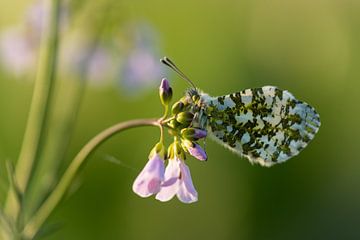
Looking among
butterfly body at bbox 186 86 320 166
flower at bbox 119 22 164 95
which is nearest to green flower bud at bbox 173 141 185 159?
butterfly body at bbox 186 86 320 166

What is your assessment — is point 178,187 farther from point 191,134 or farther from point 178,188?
point 191,134

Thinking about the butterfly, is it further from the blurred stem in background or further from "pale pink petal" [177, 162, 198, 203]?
the blurred stem in background

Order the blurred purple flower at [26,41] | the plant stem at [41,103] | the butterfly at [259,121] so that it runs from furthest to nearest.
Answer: the blurred purple flower at [26,41], the plant stem at [41,103], the butterfly at [259,121]

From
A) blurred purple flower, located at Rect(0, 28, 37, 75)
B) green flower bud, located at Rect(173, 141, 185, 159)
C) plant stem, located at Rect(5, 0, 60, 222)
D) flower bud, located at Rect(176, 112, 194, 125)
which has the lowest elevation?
blurred purple flower, located at Rect(0, 28, 37, 75)

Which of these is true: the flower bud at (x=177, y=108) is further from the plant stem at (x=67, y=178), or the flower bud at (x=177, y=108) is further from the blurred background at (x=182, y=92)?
the blurred background at (x=182, y=92)

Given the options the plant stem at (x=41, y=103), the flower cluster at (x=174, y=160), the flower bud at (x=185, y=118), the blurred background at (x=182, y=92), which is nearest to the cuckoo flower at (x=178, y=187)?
the flower cluster at (x=174, y=160)

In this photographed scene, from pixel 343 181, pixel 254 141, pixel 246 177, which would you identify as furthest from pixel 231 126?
pixel 343 181

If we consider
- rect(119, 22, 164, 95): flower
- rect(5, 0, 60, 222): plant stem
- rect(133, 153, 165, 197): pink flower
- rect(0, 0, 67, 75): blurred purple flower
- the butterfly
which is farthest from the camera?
rect(0, 0, 67, 75): blurred purple flower

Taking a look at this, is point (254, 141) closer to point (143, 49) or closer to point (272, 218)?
point (143, 49)
